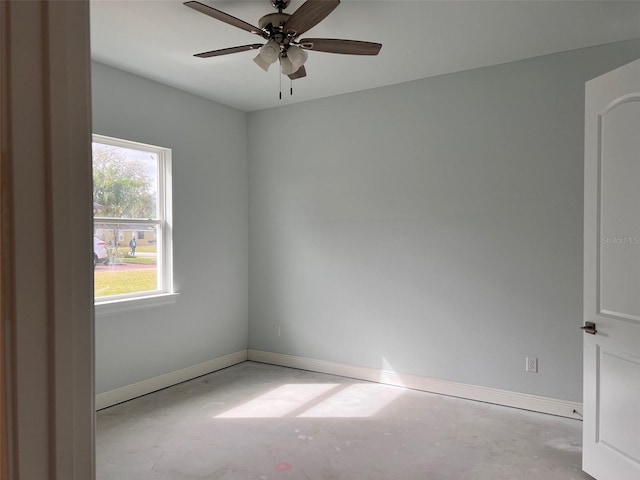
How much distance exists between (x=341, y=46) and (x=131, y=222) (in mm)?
2475

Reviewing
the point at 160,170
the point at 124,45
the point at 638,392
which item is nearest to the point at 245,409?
the point at 160,170

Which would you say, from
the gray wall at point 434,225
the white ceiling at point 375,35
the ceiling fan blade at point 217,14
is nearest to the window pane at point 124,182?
the white ceiling at point 375,35

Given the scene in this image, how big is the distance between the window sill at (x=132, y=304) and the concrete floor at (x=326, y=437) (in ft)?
2.67

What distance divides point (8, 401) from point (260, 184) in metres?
4.77

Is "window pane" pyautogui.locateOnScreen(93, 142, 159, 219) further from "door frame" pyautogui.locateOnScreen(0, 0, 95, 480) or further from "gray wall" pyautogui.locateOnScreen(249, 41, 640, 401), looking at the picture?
"door frame" pyautogui.locateOnScreen(0, 0, 95, 480)

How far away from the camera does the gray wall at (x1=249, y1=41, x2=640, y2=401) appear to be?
3521mm

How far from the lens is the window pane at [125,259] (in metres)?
3.79

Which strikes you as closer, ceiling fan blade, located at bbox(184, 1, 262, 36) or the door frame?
the door frame

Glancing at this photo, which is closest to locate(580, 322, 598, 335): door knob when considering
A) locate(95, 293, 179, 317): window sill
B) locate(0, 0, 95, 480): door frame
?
locate(0, 0, 95, 480): door frame

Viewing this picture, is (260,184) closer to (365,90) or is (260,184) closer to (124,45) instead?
(365,90)

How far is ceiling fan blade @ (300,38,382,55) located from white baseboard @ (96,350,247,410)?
318 cm

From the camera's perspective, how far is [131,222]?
4.01 m

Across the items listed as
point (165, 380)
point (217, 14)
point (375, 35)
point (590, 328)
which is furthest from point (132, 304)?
point (590, 328)

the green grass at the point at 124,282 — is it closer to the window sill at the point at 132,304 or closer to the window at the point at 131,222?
the window at the point at 131,222
